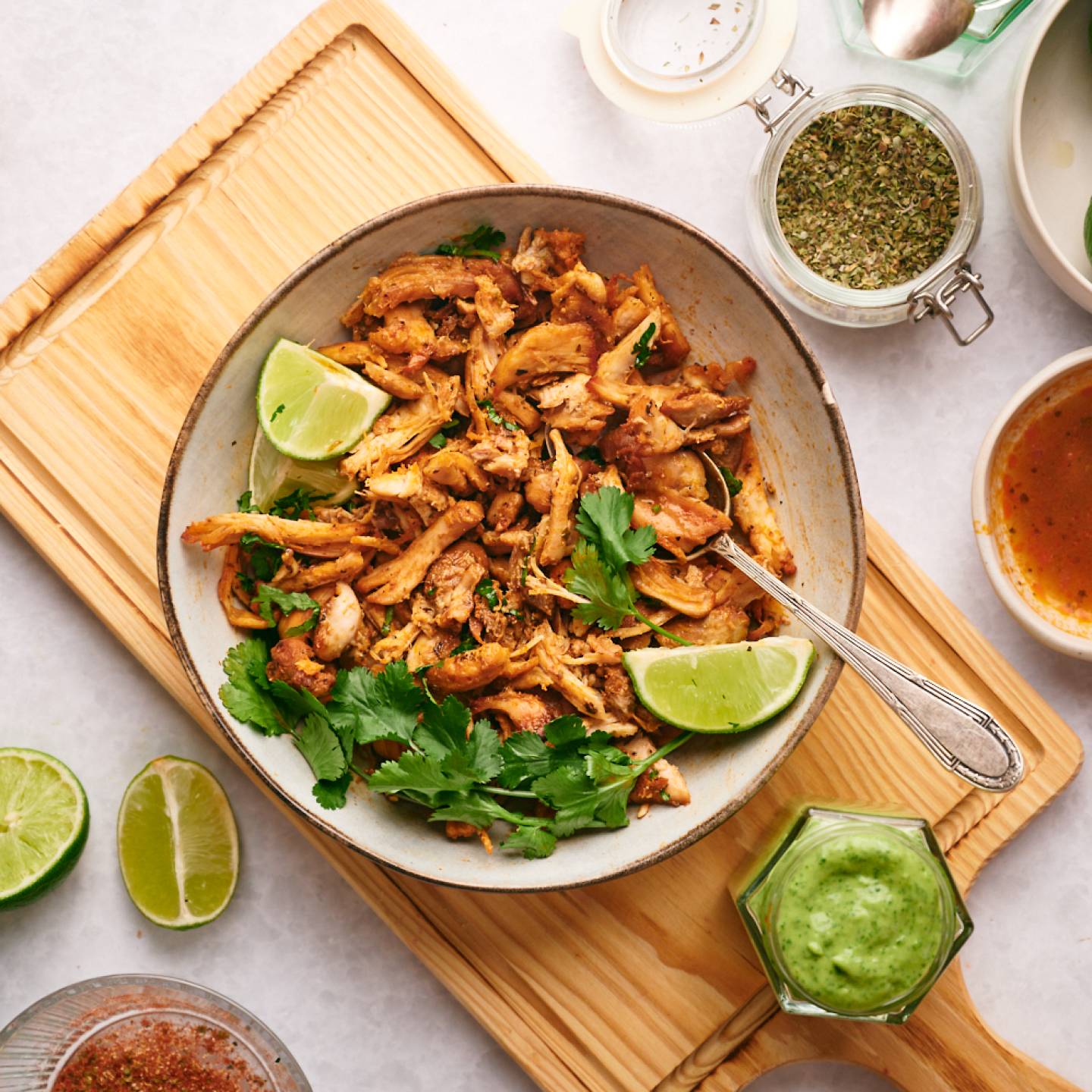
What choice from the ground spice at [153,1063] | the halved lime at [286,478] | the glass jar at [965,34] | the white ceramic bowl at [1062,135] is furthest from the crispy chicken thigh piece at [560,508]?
the ground spice at [153,1063]

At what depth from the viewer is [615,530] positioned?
8.51 ft

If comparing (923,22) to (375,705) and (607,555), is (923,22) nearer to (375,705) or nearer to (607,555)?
(607,555)

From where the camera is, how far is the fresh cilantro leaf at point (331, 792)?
254 centimetres

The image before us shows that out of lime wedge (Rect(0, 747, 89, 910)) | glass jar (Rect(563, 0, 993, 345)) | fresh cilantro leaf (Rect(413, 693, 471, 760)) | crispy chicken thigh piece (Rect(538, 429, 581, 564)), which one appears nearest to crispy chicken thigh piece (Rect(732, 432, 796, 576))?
crispy chicken thigh piece (Rect(538, 429, 581, 564))

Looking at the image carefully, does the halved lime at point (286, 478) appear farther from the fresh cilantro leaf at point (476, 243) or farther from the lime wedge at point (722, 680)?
the lime wedge at point (722, 680)

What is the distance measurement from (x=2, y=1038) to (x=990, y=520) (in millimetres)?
3174

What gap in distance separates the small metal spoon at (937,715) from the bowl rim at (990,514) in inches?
20.7

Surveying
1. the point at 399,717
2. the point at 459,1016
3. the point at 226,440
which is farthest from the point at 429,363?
the point at 459,1016

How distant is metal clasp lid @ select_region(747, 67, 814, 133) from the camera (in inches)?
118

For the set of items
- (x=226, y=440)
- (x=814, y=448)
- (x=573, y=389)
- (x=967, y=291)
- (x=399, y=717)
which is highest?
(x=226, y=440)

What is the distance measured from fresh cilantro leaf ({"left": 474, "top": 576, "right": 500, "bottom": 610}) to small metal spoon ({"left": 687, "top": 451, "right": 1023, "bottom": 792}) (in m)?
0.78

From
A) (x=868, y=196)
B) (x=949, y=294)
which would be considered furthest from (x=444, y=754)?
(x=868, y=196)

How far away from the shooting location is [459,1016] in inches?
123

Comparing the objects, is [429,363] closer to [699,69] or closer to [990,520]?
[699,69]
